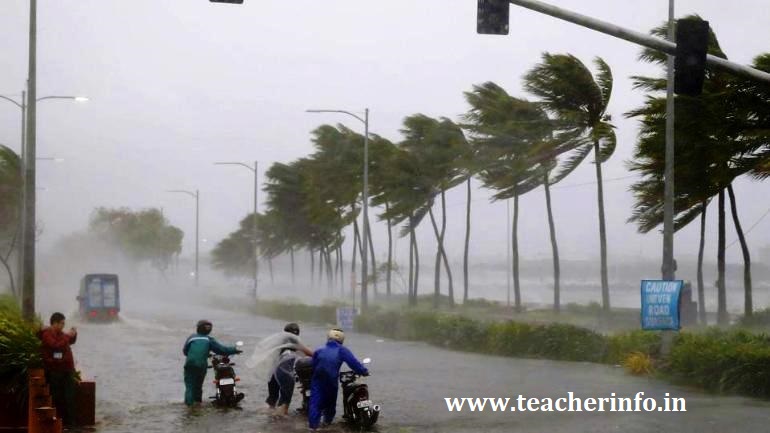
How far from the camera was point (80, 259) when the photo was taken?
345ft

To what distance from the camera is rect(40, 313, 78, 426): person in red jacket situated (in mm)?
15344

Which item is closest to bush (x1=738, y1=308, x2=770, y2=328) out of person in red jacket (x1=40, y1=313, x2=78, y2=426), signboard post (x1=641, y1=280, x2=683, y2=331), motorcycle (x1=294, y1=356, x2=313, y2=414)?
signboard post (x1=641, y1=280, x2=683, y2=331)

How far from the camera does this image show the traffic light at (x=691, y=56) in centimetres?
1323

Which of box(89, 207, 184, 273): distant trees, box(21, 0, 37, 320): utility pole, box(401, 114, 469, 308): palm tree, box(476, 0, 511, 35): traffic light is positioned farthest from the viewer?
box(89, 207, 184, 273): distant trees

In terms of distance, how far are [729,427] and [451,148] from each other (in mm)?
44582

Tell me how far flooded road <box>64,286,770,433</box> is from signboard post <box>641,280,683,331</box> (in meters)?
1.20

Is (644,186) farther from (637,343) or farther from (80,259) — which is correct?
(80,259)

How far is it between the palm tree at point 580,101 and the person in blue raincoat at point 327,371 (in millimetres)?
25089

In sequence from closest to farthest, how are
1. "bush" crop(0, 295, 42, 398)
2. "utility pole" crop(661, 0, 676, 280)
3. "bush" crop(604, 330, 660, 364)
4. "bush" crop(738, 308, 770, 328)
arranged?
"bush" crop(0, 295, 42, 398)
"utility pole" crop(661, 0, 676, 280)
"bush" crop(604, 330, 660, 364)
"bush" crop(738, 308, 770, 328)

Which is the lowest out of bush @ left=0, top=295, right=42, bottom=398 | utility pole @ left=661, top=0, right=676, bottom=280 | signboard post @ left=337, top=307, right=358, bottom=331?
signboard post @ left=337, top=307, right=358, bottom=331

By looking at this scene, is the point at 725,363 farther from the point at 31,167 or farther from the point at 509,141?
the point at 509,141

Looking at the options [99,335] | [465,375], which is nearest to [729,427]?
[465,375]

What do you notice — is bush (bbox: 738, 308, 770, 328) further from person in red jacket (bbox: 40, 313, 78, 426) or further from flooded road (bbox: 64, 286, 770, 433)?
person in red jacket (bbox: 40, 313, 78, 426)

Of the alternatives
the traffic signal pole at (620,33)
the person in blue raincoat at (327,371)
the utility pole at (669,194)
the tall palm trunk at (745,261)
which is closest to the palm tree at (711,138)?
the tall palm trunk at (745,261)
